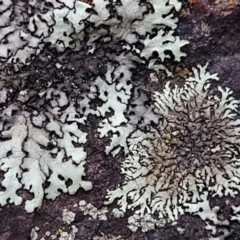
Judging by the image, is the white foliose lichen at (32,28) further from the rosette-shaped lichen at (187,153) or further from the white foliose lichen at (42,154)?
the rosette-shaped lichen at (187,153)

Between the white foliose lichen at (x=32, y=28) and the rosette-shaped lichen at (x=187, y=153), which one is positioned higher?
the white foliose lichen at (x=32, y=28)

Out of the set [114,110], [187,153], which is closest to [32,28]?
[114,110]

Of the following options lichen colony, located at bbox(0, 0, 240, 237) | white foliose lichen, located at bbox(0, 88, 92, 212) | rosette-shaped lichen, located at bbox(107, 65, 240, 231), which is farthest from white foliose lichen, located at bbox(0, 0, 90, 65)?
rosette-shaped lichen, located at bbox(107, 65, 240, 231)

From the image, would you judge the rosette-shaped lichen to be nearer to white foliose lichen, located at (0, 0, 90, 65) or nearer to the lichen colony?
the lichen colony

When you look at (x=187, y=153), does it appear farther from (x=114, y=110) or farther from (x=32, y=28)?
(x=32, y=28)

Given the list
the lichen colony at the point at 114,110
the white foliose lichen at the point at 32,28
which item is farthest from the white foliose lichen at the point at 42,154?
the white foliose lichen at the point at 32,28

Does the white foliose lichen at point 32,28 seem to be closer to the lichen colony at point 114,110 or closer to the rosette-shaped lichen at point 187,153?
the lichen colony at point 114,110

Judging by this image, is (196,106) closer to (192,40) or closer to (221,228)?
(192,40)

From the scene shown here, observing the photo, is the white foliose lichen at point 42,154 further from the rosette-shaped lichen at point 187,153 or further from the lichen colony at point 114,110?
the rosette-shaped lichen at point 187,153

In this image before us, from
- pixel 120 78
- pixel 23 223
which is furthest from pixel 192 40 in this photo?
pixel 23 223
